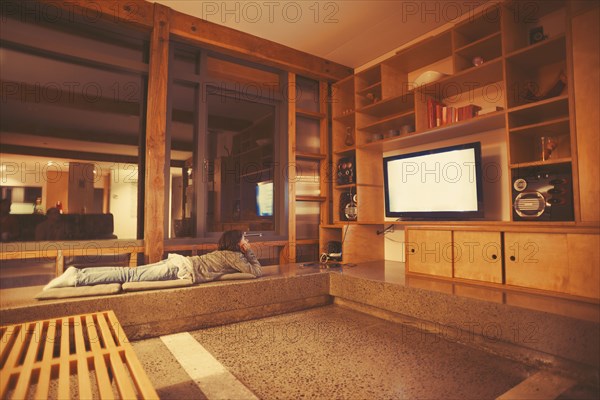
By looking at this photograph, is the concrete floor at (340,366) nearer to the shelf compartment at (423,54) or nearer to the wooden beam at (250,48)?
the shelf compartment at (423,54)

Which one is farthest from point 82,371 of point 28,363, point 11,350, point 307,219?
point 307,219

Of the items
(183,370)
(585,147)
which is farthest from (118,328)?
(585,147)

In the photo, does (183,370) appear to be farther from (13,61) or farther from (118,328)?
(13,61)

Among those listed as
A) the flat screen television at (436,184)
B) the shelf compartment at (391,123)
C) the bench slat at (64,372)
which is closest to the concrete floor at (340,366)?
the bench slat at (64,372)

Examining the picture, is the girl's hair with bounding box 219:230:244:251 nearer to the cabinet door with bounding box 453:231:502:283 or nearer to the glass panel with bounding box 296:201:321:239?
the glass panel with bounding box 296:201:321:239

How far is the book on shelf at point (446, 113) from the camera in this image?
2797 millimetres

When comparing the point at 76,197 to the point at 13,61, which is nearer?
the point at 13,61

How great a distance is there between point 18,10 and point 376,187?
3682 millimetres

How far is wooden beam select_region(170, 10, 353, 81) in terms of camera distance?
10.4 ft

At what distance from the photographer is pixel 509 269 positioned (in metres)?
2.28

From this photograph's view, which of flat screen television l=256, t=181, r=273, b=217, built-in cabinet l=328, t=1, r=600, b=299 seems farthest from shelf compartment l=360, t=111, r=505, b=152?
flat screen television l=256, t=181, r=273, b=217

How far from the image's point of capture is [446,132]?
3031 mm

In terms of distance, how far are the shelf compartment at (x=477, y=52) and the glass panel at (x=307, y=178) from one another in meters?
1.93

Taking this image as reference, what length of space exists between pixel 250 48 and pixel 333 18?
0.92 m
